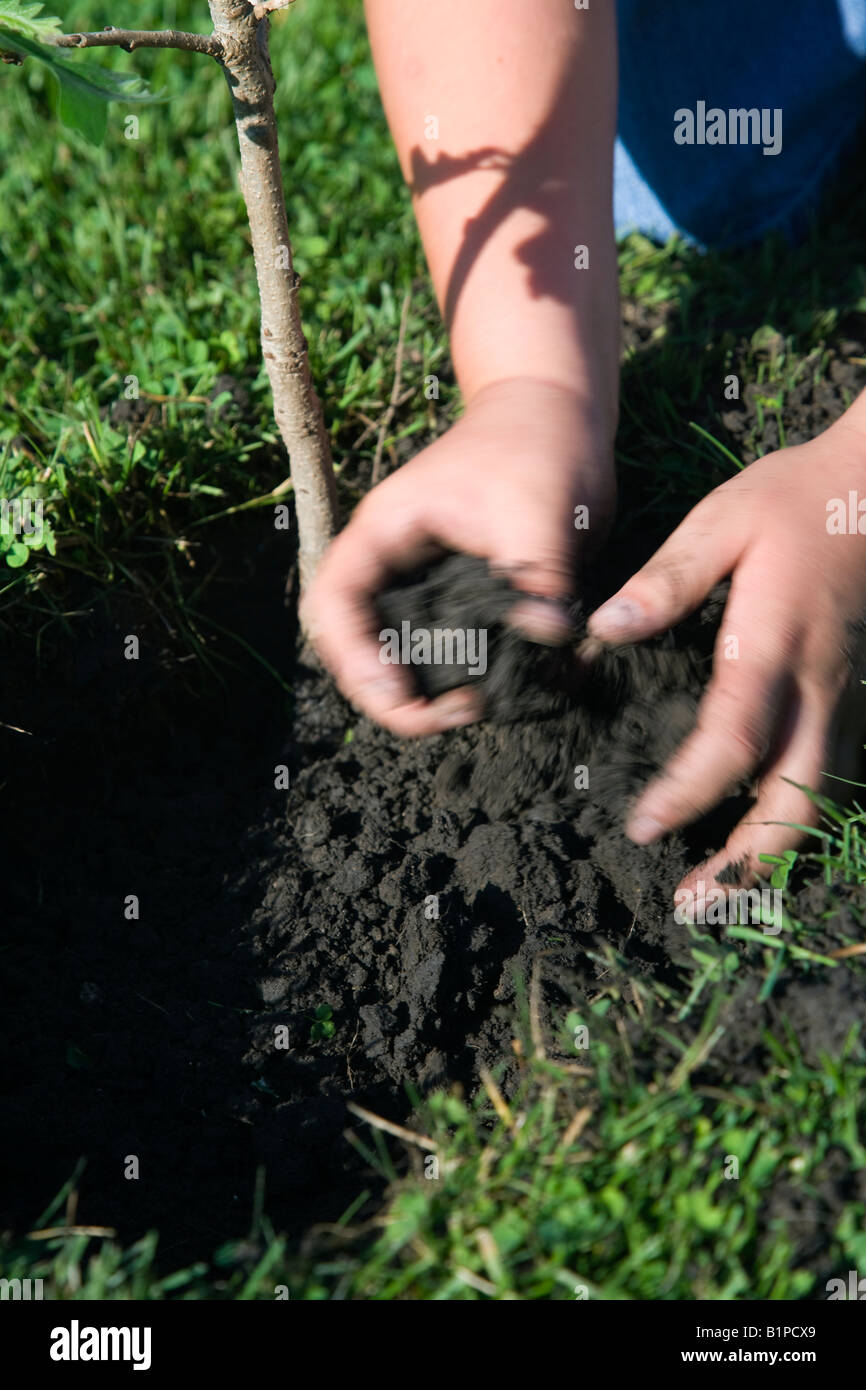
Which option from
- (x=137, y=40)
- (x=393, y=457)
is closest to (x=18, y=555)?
(x=393, y=457)

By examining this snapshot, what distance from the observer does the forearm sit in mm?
2113

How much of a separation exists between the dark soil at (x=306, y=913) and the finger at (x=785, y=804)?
109 millimetres

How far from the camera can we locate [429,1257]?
1.24m

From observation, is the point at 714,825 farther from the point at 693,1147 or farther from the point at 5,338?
the point at 5,338

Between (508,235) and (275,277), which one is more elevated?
(508,235)

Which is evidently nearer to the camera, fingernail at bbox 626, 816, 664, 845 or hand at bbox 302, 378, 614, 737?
fingernail at bbox 626, 816, 664, 845

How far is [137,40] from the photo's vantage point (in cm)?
148

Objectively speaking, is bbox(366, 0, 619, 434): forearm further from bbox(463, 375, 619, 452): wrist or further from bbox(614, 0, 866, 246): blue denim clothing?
bbox(614, 0, 866, 246): blue denim clothing

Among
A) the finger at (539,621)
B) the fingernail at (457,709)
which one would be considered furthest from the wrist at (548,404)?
the fingernail at (457,709)

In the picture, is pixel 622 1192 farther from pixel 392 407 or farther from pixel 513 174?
pixel 513 174

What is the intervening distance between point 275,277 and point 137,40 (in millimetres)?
448

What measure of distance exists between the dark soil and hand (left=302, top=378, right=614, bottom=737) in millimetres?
67

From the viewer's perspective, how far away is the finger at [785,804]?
1.66 m

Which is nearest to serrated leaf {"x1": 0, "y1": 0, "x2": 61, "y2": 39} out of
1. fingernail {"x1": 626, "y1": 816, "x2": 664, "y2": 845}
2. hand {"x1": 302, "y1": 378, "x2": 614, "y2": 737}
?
hand {"x1": 302, "y1": 378, "x2": 614, "y2": 737}
